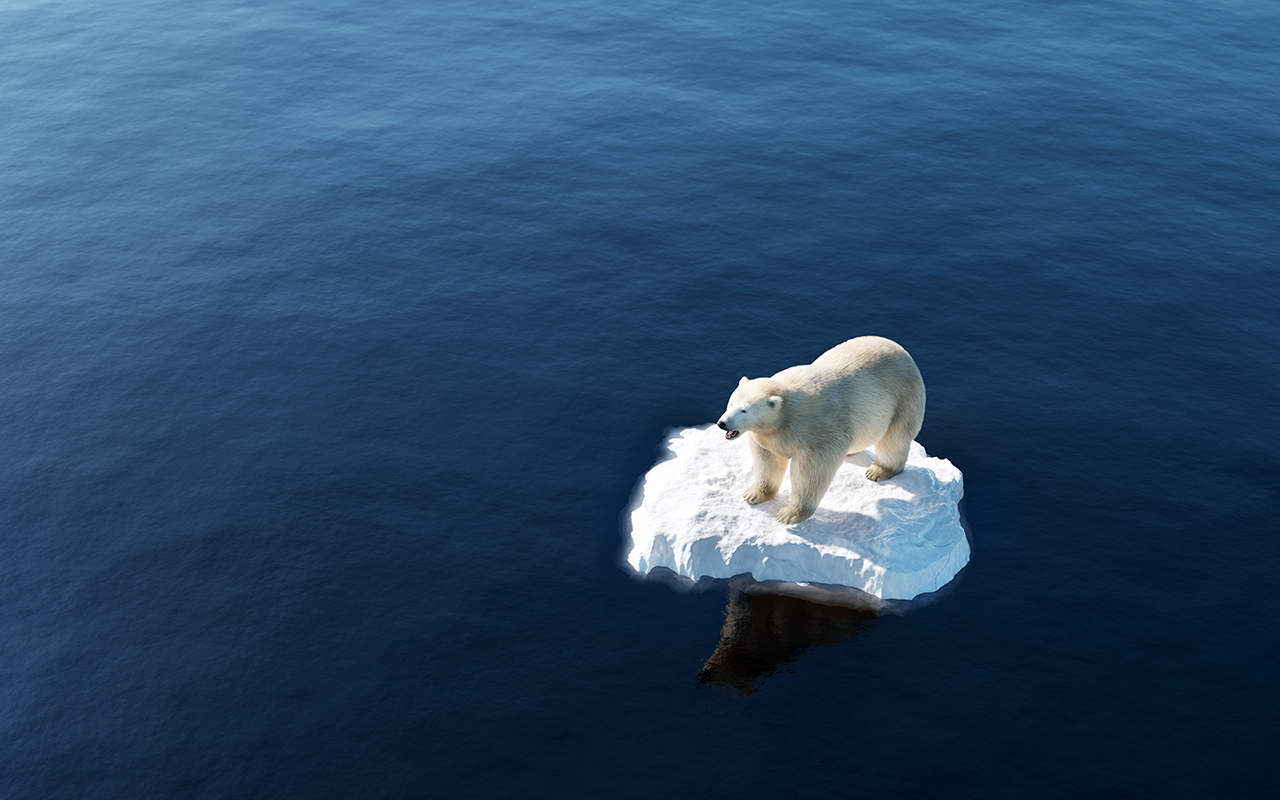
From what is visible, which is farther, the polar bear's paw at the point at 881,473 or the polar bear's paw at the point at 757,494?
the polar bear's paw at the point at 881,473

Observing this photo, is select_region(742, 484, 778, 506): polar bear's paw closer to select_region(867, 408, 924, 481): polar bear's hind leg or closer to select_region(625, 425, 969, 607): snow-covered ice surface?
select_region(625, 425, 969, 607): snow-covered ice surface

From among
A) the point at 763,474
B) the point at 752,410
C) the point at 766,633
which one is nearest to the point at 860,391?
the point at 752,410

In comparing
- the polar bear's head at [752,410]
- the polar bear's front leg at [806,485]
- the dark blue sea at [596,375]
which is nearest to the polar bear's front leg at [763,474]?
the polar bear's front leg at [806,485]

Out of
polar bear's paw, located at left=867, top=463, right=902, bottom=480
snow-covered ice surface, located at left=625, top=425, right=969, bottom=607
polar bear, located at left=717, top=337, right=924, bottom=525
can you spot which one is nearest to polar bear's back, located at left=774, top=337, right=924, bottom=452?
polar bear, located at left=717, top=337, right=924, bottom=525

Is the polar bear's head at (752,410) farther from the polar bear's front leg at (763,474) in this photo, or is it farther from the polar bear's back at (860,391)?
the polar bear's front leg at (763,474)

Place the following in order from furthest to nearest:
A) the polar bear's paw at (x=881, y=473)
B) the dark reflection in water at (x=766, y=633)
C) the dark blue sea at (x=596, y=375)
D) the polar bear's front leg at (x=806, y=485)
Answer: the polar bear's paw at (x=881, y=473) → the polar bear's front leg at (x=806, y=485) → the dark reflection in water at (x=766, y=633) → the dark blue sea at (x=596, y=375)

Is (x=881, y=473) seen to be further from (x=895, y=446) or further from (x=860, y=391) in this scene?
(x=860, y=391)
